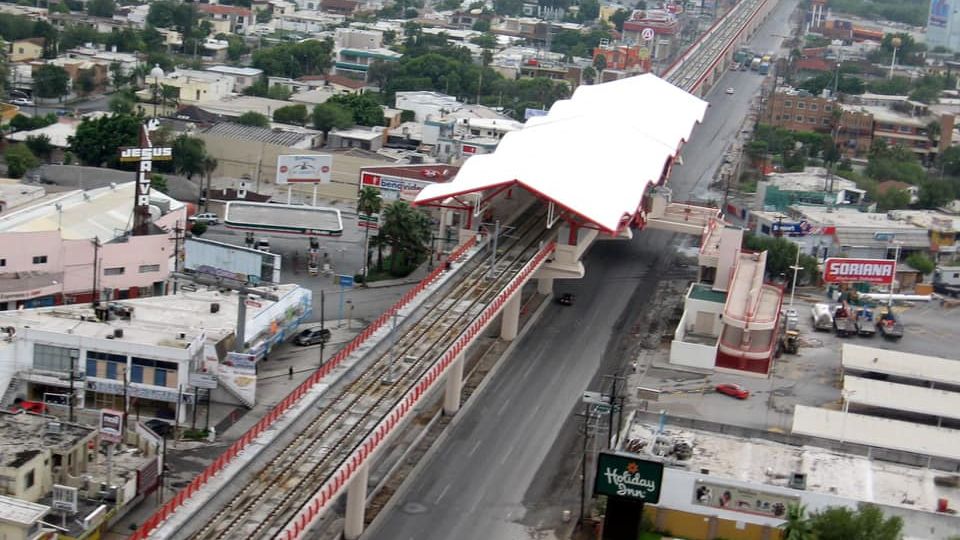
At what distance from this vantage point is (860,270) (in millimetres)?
57000

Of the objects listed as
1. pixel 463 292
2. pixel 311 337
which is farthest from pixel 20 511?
pixel 463 292

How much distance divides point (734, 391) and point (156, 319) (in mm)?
18787

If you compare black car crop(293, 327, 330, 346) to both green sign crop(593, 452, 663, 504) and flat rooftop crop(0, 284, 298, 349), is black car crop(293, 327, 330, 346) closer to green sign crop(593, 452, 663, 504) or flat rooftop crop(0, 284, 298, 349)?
flat rooftop crop(0, 284, 298, 349)

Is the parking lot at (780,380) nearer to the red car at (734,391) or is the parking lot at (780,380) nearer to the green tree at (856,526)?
the red car at (734,391)

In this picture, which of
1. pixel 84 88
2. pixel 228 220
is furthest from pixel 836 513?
pixel 84 88

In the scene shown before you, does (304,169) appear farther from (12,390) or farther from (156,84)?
(156,84)

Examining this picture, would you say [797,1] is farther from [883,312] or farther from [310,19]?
[883,312]

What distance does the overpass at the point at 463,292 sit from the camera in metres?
32.9

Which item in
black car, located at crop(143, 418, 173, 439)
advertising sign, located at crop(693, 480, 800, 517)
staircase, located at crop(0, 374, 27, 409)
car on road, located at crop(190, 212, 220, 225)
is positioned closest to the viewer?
advertising sign, located at crop(693, 480, 800, 517)

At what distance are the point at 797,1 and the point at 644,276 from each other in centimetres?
12741

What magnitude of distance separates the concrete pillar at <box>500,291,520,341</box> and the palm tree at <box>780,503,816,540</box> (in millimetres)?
19612

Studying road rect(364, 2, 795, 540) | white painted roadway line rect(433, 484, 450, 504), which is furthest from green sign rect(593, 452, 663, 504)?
white painted roadway line rect(433, 484, 450, 504)

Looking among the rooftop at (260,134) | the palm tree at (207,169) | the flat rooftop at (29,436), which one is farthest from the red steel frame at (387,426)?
the rooftop at (260,134)

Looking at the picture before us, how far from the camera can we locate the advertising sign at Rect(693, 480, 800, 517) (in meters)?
38.1
